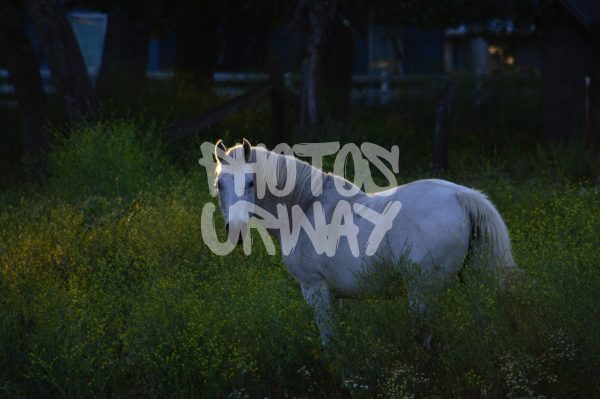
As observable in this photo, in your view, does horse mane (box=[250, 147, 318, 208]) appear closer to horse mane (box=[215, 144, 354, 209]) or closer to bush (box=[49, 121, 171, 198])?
horse mane (box=[215, 144, 354, 209])

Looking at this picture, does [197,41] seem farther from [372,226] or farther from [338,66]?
[372,226]

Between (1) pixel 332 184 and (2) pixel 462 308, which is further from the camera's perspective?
(1) pixel 332 184

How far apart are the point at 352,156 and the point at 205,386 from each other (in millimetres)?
6176

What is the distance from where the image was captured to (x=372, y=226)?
6.29 m

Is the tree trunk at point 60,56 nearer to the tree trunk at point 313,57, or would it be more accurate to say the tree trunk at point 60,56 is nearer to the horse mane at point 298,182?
the tree trunk at point 313,57

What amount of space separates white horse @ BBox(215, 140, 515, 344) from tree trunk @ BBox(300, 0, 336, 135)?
7.20 metres

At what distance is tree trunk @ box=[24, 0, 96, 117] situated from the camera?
1328 cm

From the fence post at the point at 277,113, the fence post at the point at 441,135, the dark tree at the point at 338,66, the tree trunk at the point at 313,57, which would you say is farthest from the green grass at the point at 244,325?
the dark tree at the point at 338,66

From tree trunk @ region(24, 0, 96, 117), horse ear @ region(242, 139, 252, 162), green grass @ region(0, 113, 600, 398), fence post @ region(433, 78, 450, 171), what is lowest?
green grass @ region(0, 113, 600, 398)

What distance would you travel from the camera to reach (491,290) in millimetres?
5832

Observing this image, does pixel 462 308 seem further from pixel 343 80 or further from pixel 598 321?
pixel 343 80

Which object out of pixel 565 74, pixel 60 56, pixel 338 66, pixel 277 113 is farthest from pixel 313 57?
pixel 565 74

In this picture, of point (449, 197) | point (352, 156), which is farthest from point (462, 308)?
point (352, 156)

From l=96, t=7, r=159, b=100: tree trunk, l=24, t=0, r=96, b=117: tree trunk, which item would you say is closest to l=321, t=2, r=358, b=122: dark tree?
l=96, t=7, r=159, b=100: tree trunk
